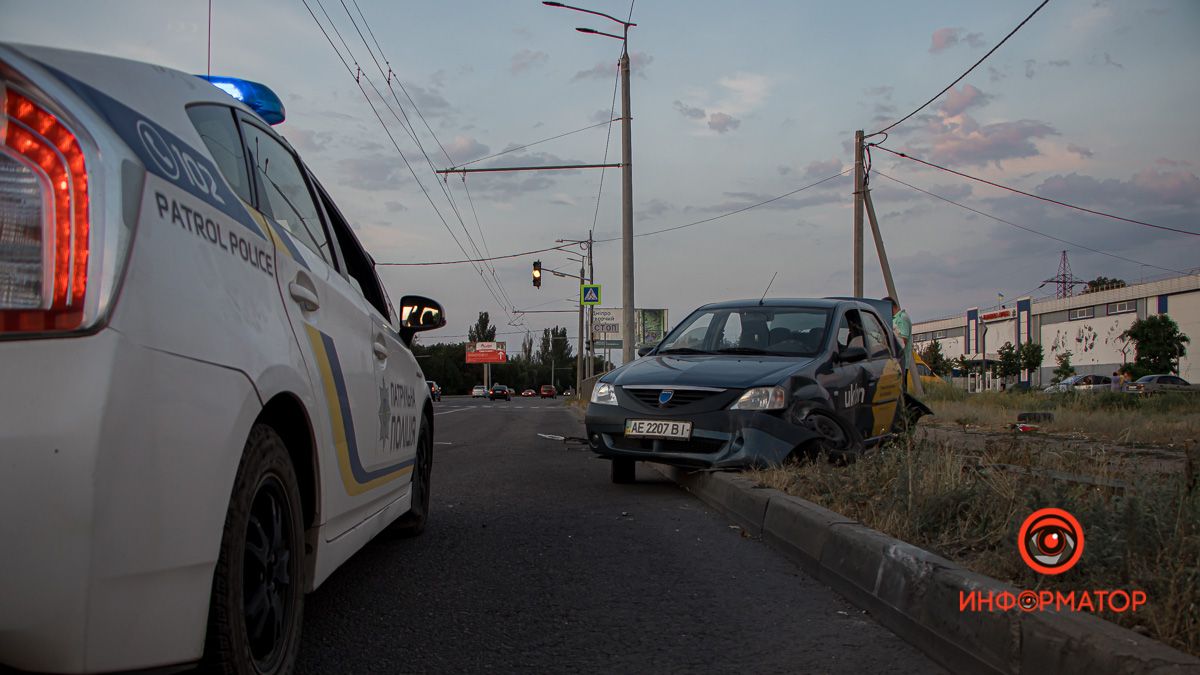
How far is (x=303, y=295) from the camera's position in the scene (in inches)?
107

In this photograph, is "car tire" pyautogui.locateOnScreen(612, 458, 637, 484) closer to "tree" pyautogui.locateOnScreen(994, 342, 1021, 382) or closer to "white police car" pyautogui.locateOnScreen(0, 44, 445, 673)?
"white police car" pyautogui.locateOnScreen(0, 44, 445, 673)

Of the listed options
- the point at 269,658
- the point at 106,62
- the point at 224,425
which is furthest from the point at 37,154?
the point at 269,658

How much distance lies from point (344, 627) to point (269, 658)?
106cm

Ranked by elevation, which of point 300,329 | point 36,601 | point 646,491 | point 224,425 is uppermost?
point 300,329

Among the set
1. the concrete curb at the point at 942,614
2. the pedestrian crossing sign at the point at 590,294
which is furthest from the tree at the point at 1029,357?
the concrete curb at the point at 942,614

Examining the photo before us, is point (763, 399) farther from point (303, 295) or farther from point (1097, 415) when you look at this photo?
point (1097, 415)

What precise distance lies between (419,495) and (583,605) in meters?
1.60

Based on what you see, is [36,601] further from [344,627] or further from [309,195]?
[309,195]

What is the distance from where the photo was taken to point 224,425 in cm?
195

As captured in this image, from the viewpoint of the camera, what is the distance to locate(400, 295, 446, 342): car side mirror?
487 centimetres

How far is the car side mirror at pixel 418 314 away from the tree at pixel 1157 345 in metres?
59.4

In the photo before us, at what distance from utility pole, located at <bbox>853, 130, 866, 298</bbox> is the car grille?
1807cm

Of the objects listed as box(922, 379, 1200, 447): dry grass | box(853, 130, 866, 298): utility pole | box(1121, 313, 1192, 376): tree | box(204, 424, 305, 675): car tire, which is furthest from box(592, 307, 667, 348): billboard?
box(204, 424, 305, 675): car tire

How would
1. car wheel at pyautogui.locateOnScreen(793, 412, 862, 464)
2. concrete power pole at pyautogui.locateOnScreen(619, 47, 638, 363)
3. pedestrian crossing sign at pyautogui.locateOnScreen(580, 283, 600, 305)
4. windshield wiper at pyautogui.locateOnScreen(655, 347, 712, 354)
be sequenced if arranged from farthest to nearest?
pedestrian crossing sign at pyautogui.locateOnScreen(580, 283, 600, 305), concrete power pole at pyautogui.locateOnScreen(619, 47, 638, 363), windshield wiper at pyautogui.locateOnScreen(655, 347, 712, 354), car wheel at pyautogui.locateOnScreen(793, 412, 862, 464)
